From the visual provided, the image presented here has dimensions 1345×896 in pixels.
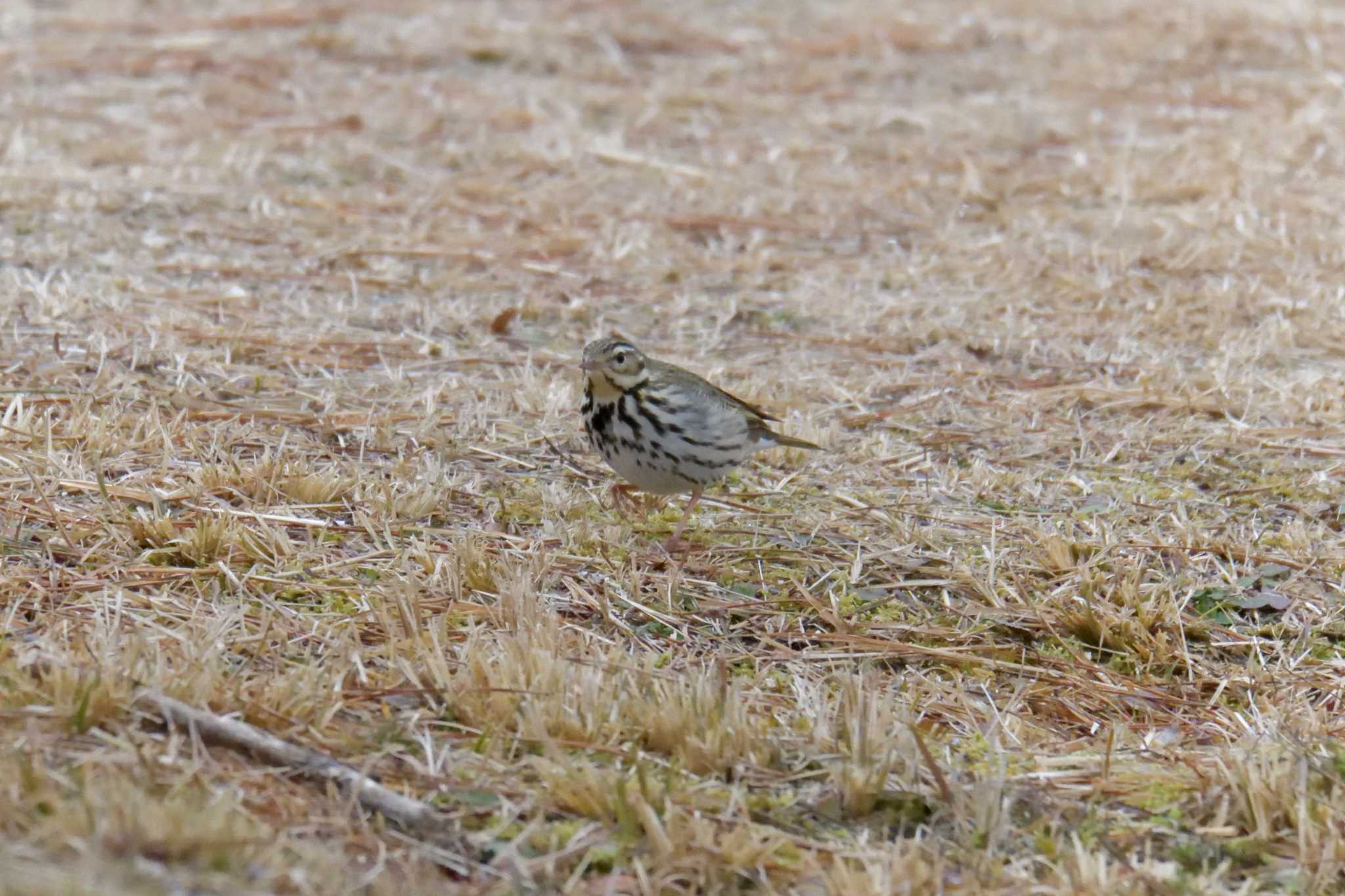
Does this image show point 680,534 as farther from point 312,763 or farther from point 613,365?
point 312,763

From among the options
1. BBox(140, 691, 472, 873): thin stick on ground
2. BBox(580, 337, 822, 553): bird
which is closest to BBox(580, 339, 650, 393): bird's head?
BBox(580, 337, 822, 553): bird

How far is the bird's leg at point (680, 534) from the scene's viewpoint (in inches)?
181

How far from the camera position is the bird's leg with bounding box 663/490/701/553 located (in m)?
4.59

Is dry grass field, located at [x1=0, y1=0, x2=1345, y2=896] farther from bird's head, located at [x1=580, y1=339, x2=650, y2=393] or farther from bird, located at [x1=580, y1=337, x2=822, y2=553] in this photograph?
bird's head, located at [x1=580, y1=339, x2=650, y2=393]

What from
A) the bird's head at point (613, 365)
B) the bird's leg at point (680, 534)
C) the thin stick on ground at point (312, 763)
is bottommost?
the bird's leg at point (680, 534)

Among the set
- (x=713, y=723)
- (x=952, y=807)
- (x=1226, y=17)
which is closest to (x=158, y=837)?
(x=713, y=723)

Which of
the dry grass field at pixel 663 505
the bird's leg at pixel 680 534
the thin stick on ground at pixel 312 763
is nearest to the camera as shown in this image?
the thin stick on ground at pixel 312 763

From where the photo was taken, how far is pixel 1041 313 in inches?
275

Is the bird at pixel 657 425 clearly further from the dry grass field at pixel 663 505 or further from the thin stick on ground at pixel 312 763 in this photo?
the thin stick on ground at pixel 312 763

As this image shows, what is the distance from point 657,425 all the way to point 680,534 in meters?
0.34

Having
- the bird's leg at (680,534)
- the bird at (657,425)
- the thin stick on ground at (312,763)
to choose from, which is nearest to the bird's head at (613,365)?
the bird at (657,425)

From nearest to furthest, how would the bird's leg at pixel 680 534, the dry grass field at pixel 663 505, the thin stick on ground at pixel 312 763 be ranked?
the thin stick on ground at pixel 312 763 → the dry grass field at pixel 663 505 → the bird's leg at pixel 680 534

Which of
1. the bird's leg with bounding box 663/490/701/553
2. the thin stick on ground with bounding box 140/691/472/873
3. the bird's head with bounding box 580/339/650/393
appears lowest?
the bird's leg with bounding box 663/490/701/553

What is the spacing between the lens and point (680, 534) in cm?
468
